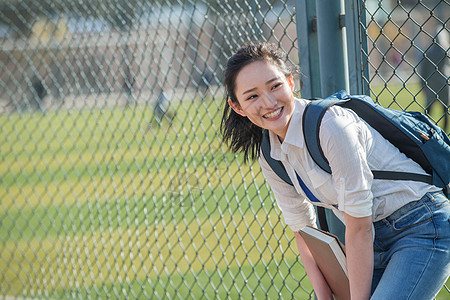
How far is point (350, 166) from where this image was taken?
5.60 feet

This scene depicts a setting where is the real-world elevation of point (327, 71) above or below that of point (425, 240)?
above

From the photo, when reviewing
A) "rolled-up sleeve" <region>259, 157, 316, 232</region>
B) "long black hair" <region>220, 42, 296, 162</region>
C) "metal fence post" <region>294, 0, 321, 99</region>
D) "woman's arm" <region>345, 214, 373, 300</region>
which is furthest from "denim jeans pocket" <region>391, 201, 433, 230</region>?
→ "metal fence post" <region>294, 0, 321, 99</region>

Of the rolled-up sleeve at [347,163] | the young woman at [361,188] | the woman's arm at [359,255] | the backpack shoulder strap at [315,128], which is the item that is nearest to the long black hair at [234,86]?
the young woman at [361,188]

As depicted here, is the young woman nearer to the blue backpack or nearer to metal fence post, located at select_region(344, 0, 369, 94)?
the blue backpack

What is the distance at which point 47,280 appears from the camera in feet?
14.3

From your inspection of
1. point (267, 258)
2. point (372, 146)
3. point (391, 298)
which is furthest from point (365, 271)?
point (267, 258)

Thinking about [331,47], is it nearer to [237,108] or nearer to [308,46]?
[308,46]

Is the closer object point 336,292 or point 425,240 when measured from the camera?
point 425,240

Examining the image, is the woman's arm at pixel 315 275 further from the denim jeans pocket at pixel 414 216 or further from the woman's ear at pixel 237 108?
the woman's ear at pixel 237 108

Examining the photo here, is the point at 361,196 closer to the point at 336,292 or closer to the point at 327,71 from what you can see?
the point at 336,292

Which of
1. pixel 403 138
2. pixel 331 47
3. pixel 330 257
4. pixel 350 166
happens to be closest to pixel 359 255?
pixel 330 257

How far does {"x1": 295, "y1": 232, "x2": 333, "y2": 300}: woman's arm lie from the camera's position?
2074 millimetres

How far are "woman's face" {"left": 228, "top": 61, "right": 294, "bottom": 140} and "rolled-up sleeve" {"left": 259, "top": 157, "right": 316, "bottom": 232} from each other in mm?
228

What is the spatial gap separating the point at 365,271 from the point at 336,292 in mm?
318
